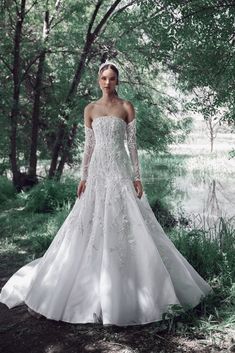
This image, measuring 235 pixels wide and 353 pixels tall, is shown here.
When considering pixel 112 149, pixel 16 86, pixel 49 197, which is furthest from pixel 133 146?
pixel 16 86

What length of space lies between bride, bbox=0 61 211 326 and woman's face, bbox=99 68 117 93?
10mm

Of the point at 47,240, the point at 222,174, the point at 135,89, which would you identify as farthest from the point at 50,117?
the point at 222,174

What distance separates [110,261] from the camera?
3.87 metres

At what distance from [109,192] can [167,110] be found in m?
11.0

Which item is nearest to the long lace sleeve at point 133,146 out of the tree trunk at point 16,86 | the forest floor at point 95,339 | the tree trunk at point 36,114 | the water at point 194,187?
the forest floor at point 95,339

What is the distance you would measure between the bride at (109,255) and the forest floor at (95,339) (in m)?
0.10

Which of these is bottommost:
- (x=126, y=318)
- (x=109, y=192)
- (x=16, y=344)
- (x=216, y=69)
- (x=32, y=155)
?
(x=16, y=344)

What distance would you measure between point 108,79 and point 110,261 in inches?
72.1

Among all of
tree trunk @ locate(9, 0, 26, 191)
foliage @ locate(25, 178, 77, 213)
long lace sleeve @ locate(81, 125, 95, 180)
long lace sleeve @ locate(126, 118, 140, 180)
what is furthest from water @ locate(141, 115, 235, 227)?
tree trunk @ locate(9, 0, 26, 191)

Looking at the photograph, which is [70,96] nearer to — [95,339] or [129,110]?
[129,110]

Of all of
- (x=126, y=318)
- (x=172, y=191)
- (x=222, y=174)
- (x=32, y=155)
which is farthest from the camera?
(x=222, y=174)

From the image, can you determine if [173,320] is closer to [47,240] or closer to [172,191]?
[47,240]

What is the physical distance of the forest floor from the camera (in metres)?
3.38

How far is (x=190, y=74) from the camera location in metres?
7.06
